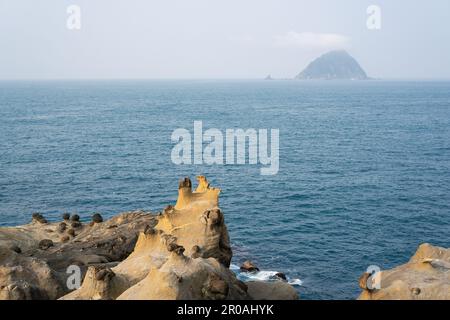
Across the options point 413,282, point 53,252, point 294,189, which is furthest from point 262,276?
point 294,189

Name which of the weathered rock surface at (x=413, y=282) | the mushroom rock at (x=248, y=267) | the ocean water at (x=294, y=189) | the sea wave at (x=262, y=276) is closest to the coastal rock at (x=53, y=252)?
the sea wave at (x=262, y=276)

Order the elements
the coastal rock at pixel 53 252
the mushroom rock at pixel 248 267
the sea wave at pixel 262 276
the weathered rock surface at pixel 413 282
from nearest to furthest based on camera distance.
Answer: the weathered rock surface at pixel 413 282 < the coastal rock at pixel 53 252 < the sea wave at pixel 262 276 < the mushroom rock at pixel 248 267

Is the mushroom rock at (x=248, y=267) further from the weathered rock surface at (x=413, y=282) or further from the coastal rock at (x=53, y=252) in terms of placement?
the weathered rock surface at (x=413, y=282)

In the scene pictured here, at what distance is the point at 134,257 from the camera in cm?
3762

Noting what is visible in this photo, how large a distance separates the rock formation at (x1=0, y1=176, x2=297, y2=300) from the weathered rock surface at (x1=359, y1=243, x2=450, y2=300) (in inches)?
301

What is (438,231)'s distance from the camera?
68938 millimetres

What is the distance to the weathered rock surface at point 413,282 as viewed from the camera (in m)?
26.8

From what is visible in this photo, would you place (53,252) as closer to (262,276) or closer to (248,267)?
(248,267)

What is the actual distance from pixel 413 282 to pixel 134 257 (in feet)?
65.6

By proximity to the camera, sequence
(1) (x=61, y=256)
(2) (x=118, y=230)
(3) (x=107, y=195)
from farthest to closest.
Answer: (3) (x=107, y=195)
(2) (x=118, y=230)
(1) (x=61, y=256)

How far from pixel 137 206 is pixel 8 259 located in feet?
143

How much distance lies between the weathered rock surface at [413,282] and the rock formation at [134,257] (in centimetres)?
764

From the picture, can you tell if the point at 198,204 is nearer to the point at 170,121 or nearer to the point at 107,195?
the point at 107,195
